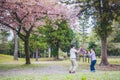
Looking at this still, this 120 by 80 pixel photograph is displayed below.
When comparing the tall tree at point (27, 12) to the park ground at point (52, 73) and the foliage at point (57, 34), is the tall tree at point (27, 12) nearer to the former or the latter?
the park ground at point (52, 73)

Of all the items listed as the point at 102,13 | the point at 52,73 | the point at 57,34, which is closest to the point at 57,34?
the point at 57,34

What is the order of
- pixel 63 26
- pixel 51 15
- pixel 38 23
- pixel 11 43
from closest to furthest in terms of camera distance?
pixel 51 15, pixel 38 23, pixel 63 26, pixel 11 43

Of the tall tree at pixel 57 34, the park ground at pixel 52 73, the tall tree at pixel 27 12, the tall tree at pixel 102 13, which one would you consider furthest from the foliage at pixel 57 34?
the park ground at pixel 52 73

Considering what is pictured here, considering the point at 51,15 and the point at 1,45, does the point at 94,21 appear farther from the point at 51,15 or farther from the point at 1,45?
the point at 1,45

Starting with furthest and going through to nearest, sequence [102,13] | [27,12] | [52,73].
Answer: [102,13] → [27,12] → [52,73]

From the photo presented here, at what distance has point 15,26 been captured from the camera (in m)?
28.2

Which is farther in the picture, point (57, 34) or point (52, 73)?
point (57, 34)

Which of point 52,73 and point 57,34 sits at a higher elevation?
point 57,34

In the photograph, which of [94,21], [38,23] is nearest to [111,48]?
[94,21]

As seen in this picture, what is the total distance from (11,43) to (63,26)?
20.6 metres

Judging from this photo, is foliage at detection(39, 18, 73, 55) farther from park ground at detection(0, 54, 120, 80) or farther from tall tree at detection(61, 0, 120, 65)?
park ground at detection(0, 54, 120, 80)

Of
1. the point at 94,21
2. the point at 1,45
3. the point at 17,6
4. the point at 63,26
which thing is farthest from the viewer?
the point at 1,45

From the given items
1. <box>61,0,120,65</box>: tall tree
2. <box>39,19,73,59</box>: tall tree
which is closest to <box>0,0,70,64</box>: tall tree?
<box>61,0,120,65</box>: tall tree

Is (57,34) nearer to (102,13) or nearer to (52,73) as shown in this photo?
(102,13)
